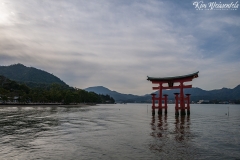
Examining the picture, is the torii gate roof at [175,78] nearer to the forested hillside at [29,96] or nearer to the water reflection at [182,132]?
the water reflection at [182,132]

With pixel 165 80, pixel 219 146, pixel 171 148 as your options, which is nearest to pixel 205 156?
pixel 171 148

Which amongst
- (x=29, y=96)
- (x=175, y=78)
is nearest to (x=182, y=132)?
(x=175, y=78)

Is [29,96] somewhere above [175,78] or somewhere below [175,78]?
below

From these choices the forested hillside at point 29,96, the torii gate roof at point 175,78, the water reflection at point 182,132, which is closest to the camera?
the water reflection at point 182,132

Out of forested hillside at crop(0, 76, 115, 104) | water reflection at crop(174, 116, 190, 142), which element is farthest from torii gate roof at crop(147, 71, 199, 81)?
forested hillside at crop(0, 76, 115, 104)

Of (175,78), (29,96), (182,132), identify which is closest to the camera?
(182,132)

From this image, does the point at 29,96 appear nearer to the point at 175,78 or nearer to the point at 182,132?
the point at 175,78

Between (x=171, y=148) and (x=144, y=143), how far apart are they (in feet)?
7.39

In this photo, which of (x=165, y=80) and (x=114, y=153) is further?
(x=165, y=80)

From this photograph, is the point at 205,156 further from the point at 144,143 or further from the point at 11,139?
the point at 11,139

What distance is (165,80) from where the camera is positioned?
143ft

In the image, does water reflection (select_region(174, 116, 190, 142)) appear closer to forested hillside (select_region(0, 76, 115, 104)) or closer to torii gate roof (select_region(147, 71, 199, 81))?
torii gate roof (select_region(147, 71, 199, 81))

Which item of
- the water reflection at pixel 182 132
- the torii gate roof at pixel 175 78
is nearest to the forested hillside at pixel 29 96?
the torii gate roof at pixel 175 78

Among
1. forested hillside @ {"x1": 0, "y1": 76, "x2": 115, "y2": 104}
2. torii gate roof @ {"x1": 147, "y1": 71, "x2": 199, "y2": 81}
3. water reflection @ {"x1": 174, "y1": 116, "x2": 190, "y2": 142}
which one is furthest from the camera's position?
forested hillside @ {"x1": 0, "y1": 76, "x2": 115, "y2": 104}
